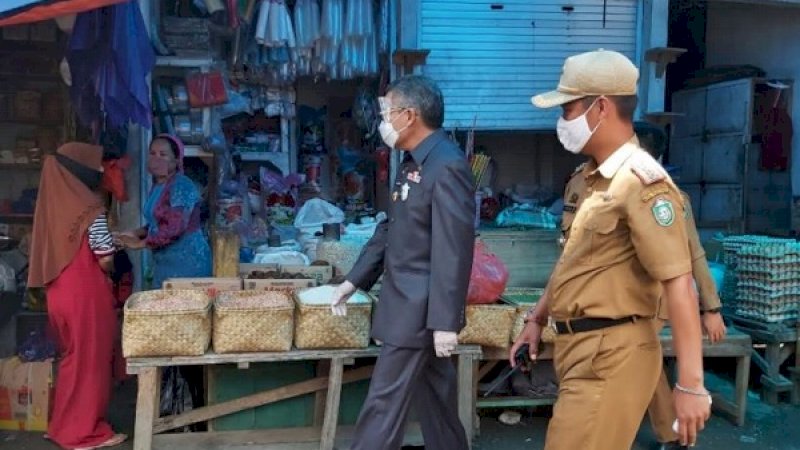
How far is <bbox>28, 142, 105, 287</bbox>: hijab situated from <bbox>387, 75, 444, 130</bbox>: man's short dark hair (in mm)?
2125

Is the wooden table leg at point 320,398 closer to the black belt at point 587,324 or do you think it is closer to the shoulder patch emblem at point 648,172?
the black belt at point 587,324

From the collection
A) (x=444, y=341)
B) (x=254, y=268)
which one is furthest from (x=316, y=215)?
(x=444, y=341)

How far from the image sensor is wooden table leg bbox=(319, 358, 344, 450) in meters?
4.19

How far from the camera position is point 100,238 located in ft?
15.0

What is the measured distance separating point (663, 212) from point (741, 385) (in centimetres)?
320

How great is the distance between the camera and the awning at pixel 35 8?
349 centimetres

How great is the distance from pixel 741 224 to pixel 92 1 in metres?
6.87

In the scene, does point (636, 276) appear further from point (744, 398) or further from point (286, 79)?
point (286, 79)

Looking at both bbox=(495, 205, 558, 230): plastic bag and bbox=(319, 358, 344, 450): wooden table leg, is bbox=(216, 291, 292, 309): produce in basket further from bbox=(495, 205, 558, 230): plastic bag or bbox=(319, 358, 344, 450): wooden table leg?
bbox=(495, 205, 558, 230): plastic bag

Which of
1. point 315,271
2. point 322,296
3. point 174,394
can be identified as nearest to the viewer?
point 322,296

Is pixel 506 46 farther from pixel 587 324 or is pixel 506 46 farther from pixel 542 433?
pixel 587 324

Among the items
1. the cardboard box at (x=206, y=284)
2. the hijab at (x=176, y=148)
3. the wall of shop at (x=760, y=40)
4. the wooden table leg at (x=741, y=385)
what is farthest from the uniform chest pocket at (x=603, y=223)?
the wall of shop at (x=760, y=40)

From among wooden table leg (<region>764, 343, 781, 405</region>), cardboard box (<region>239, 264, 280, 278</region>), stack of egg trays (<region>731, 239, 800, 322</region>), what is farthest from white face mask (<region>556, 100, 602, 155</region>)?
wooden table leg (<region>764, 343, 781, 405</region>)

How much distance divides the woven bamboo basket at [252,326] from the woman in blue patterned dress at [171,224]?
1.16 metres
